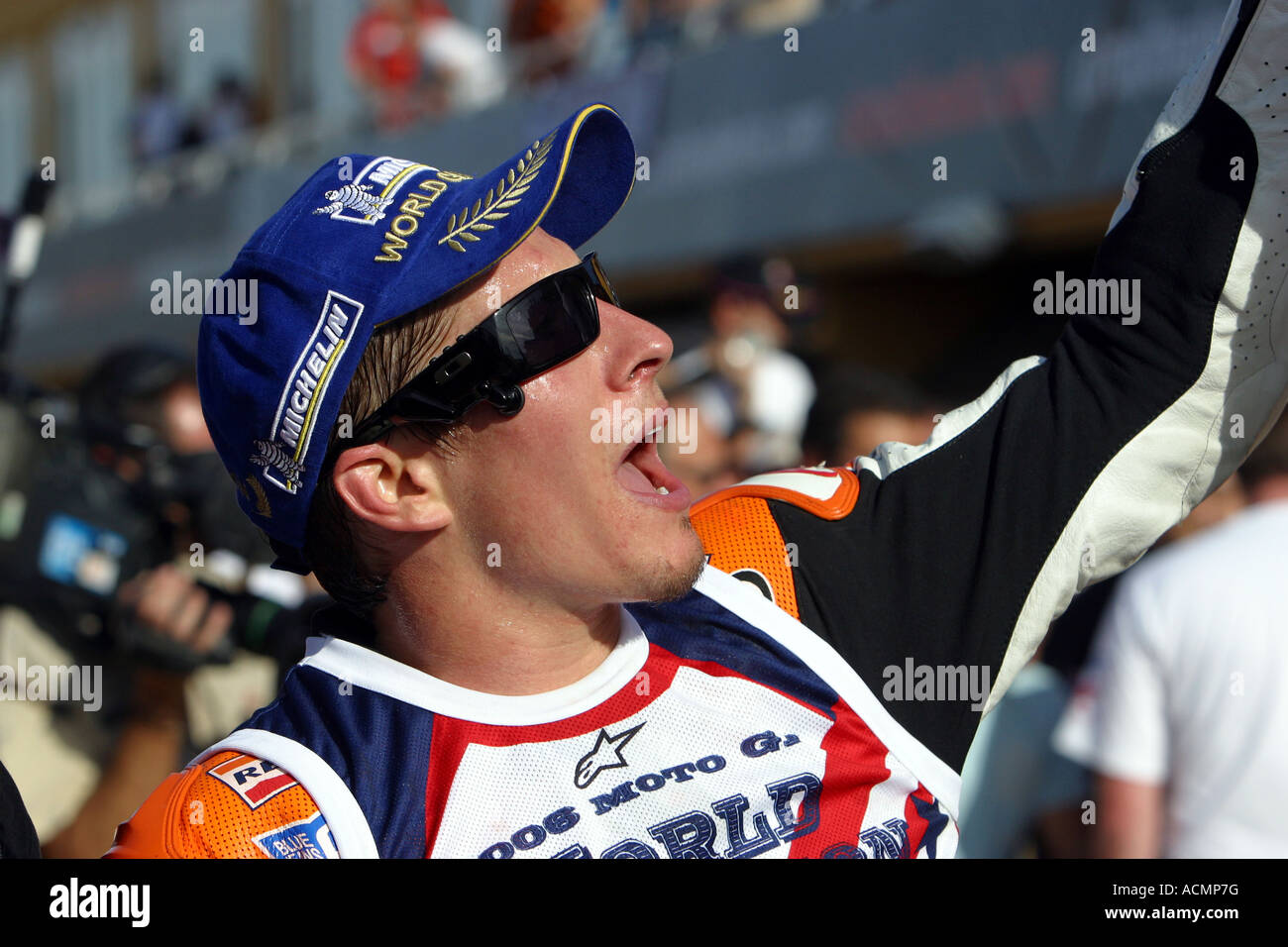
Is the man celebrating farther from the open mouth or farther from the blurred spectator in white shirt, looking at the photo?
the blurred spectator in white shirt

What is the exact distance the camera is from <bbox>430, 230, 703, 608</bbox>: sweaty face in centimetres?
156

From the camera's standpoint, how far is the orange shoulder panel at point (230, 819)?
1.36 m

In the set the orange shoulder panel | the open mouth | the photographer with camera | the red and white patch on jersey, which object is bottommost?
the photographer with camera

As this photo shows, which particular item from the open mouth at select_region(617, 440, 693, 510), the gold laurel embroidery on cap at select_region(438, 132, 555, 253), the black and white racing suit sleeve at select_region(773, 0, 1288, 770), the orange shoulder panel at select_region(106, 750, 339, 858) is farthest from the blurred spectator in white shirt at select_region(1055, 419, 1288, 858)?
the orange shoulder panel at select_region(106, 750, 339, 858)

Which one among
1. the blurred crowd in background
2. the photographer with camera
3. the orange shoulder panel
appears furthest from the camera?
the blurred crowd in background

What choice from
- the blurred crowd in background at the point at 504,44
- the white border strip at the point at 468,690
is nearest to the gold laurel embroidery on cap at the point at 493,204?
the white border strip at the point at 468,690

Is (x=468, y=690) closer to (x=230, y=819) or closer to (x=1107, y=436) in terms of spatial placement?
(x=230, y=819)

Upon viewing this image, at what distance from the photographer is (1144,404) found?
158 cm

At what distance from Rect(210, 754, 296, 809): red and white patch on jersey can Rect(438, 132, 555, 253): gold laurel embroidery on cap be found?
1.97 feet

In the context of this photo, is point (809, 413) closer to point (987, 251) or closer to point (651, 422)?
point (651, 422)

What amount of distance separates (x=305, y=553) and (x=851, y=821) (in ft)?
2.40

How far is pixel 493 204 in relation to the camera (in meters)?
1.54

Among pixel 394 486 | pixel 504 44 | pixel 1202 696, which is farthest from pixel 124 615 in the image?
pixel 504 44

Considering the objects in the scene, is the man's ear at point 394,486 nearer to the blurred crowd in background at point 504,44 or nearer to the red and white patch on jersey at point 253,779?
the red and white patch on jersey at point 253,779
